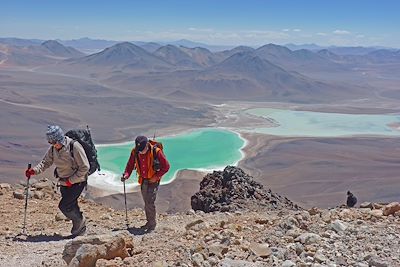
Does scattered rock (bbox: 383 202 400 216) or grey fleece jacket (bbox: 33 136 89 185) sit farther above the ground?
grey fleece jacket (bbox: 33 136 89 185)

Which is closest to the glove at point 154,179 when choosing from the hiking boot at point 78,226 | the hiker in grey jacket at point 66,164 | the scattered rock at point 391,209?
the hiker in grey jacket at point 66,164

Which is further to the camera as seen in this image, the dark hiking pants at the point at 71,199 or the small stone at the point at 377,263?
the dark hiking pants at the point at 71,199

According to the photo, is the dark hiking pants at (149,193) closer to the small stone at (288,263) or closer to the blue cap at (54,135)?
the blue cap at (54,135)

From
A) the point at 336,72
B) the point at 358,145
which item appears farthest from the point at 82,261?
the point at 336,72

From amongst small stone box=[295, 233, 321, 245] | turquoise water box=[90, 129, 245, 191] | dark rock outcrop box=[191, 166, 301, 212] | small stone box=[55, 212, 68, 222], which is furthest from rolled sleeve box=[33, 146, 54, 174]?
turquoise water box=[90, 129, 245, 191]

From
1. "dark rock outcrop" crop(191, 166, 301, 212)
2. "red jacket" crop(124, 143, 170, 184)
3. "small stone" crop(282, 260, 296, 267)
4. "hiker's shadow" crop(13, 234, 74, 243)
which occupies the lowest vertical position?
"dark rock outcrop" crop(191, 166, 301, 212)

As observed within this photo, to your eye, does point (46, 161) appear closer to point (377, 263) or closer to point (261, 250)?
point (261, 250)

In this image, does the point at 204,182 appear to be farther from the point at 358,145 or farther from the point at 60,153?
the point at 358,145

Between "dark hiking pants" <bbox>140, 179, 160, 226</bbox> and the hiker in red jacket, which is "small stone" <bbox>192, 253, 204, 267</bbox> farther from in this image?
"dark hiking pants" <bbox>140, 179, 160, 226</bbox>
